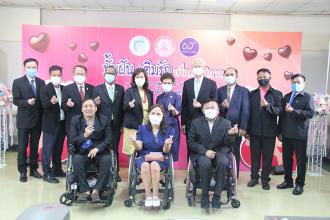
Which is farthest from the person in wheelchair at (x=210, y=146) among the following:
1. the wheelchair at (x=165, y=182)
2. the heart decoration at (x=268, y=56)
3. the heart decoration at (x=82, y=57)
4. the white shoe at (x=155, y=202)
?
the heart decoration at (x=82, y=57)

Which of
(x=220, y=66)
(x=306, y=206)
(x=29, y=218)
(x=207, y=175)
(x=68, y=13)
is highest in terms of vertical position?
(x=68, y=13)

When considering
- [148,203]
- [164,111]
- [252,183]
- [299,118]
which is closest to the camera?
[148,203]

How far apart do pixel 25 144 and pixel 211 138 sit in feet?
7.78

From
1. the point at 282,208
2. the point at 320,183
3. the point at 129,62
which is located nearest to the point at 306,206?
the point at 282,208

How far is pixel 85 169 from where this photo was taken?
386 cm

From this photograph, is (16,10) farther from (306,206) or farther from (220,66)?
(306,206)

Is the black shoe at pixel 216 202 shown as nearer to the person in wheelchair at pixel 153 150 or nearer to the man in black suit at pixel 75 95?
the person in wheelchair at pixel 153 150

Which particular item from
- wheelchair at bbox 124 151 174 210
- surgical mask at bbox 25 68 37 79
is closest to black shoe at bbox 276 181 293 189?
wheelchair at bbox 124 151 174 210

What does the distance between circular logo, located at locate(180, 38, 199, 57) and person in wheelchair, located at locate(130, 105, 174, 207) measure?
1780mm

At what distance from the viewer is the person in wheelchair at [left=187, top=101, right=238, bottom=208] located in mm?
3764

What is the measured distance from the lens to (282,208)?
157 inches

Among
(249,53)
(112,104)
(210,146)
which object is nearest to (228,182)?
(210,146)

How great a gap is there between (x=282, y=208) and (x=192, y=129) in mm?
1284

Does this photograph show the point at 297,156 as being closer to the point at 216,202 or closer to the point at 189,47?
the point at 216,202
